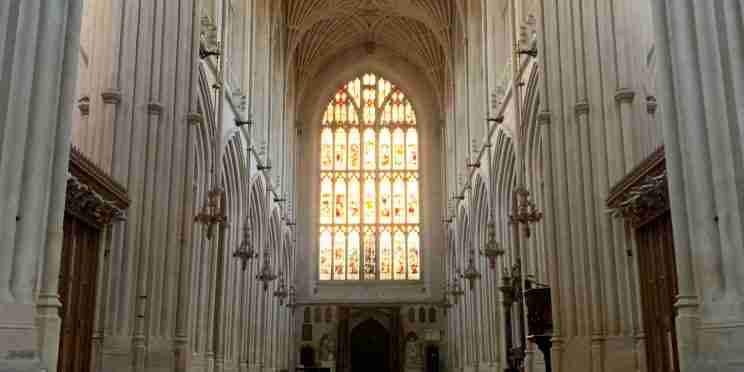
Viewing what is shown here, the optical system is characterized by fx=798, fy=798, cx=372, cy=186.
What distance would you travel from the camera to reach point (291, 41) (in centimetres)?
3588

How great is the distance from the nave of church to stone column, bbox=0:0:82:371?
2cm

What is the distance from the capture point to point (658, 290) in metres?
12.5

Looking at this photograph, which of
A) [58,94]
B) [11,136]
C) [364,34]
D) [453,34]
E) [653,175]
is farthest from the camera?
[364,34]

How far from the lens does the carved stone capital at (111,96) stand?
14.5 metres

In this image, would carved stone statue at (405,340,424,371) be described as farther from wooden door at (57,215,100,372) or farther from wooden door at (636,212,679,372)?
wooden door at (57,215,100,372)

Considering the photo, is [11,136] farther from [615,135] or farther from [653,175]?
[615,135]

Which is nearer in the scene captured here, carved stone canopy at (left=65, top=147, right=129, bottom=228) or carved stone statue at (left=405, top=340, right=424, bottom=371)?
carved stone canopy at (left=65, top=147, right=129, bottom=228)

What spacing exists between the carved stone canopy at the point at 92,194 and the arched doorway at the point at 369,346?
2752 centimetres

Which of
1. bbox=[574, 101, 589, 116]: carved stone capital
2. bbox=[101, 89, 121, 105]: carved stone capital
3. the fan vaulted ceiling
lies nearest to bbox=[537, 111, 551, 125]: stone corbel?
bbox=[574, 101, 589, 116]: carved stone capital

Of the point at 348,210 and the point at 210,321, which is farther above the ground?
the point at 348,210

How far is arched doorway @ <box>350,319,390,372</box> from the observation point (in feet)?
132

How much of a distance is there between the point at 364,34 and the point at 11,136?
34.1 meters

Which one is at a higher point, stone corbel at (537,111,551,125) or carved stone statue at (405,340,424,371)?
stone corbel at (537,111,551,125)

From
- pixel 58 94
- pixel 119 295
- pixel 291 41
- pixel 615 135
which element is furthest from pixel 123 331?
pixel 291 41
